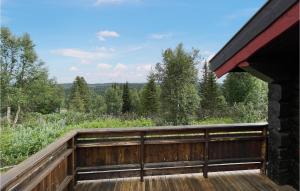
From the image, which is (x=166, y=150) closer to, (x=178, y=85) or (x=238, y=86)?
(x=178, y=85)

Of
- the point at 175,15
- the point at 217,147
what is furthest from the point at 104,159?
the point at 175,15

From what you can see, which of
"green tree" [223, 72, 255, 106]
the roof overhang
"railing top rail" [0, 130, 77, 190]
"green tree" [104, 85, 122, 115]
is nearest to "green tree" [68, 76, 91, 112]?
"green tree" [104, 85, 122, 115]

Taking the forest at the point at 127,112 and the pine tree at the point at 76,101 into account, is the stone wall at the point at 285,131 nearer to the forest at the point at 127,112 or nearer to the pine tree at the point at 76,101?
the forest at the point at 127,112

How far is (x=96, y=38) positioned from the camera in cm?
3234

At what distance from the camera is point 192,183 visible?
14.3ft

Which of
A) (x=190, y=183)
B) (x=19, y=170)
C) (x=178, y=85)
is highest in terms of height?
(x=178, y=85)

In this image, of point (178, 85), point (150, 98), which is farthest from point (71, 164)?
point (150, 98)

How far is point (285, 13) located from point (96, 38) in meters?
32.0

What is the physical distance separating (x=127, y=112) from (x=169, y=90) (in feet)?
9.09

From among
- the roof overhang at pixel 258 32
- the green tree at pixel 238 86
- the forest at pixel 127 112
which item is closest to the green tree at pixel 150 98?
the forest at pixel 127 112

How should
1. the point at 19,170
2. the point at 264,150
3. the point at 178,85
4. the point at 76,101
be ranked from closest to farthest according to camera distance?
the point at 19,170 → the point at 264,150 → the point at 178,85 → the point at 76,101

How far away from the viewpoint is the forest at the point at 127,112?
31.8ft

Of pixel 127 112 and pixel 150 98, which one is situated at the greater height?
pixel 150 98

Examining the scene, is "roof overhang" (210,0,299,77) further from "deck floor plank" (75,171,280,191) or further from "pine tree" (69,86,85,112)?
"pine tree" (69,86,85,112)
